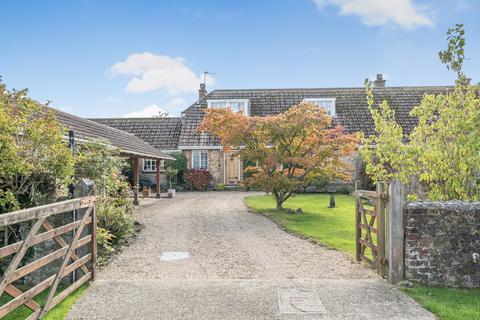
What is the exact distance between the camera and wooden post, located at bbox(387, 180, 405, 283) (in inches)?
236

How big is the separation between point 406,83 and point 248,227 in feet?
85.7

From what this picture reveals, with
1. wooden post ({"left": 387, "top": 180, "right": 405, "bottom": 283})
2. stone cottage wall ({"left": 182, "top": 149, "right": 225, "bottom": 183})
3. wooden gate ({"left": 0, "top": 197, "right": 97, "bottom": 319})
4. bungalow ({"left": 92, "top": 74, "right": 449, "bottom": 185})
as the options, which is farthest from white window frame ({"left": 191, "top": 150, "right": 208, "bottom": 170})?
wooden post ({"left": 387, "top": 180, "right": 405, "bottom": 283})

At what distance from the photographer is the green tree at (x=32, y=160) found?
20.4ft

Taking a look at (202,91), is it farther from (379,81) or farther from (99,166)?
(99,166)

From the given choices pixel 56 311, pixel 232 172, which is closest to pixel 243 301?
pixel 56 311

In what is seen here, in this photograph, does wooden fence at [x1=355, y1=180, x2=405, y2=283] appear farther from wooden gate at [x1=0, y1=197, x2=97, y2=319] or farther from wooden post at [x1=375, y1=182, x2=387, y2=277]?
wooden gate at [x1=0, y1=197, x2=97, y2=319]

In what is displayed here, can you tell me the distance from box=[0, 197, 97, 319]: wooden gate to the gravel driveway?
373 mm

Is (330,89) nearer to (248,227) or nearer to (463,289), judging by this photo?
(248,227)

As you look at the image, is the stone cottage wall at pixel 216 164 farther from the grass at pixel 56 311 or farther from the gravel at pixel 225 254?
the grass at pixel 56 311

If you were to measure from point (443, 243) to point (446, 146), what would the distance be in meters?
2.02

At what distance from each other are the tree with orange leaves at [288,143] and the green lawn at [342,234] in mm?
1429

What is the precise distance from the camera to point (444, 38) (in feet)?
22.9

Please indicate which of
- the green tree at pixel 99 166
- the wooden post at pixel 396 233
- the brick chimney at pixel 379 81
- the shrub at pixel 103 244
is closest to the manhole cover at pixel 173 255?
the shrub at pixel 103 244

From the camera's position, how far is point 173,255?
836 centimetres
